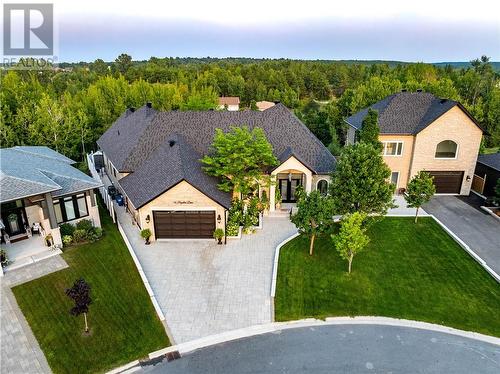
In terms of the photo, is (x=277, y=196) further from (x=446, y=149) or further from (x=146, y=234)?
(x=446, y=149)

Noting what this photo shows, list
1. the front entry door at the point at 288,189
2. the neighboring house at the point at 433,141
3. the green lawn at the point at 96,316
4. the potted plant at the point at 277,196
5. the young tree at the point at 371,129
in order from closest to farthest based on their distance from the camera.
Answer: the green lawn at the point at 96,316, the potted plant at the point at 277,196, the young tree at the point at 371,129, the front entry door at the point at 288,189, the neighboring house at the point at 433,141

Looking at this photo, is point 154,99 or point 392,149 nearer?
point 392,149

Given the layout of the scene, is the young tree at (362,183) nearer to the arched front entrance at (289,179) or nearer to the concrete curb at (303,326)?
the arched front entrance at (289,179)

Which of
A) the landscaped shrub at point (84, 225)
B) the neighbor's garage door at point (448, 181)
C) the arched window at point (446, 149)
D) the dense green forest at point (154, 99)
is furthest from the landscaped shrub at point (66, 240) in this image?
the arched window at point (446, 149)

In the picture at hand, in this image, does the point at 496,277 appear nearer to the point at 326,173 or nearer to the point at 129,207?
the point at 326,173

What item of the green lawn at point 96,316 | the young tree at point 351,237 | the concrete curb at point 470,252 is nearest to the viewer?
the green lawn at point 96,316

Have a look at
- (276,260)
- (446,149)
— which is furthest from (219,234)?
(446,149)
